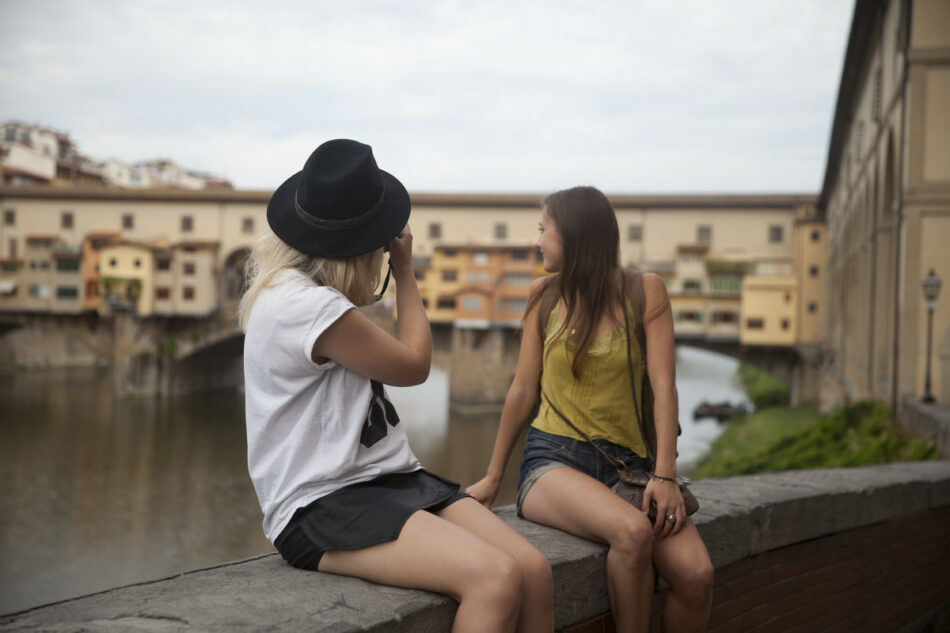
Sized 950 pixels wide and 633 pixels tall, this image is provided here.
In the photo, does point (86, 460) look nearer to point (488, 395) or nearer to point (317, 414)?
point (488, 395)

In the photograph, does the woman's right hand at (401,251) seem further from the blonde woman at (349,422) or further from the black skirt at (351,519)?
the black skirt at (351,519)

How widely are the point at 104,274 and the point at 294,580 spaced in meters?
33.7

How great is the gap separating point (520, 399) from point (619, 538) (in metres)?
0.52

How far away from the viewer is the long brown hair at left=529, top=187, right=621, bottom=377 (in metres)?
2.16

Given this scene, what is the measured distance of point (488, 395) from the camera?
98.3 feet

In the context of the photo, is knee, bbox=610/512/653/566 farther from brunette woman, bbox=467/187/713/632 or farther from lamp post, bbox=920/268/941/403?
lamp post, bbox=920/268/941/403

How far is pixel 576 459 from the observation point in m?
2.16

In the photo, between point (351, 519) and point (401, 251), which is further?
point (401, 251)

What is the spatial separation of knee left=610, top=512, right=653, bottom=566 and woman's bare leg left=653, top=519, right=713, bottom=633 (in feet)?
0.25

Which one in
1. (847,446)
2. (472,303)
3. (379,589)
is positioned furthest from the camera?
(472,303)

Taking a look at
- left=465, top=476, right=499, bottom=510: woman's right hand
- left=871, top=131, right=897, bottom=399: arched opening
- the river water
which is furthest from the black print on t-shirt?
left=871, top=131, right=897, bottom=399: arched opening

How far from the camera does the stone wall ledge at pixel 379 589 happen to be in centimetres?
145

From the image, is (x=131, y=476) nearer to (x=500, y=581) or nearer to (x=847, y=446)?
(x=847, y=446)

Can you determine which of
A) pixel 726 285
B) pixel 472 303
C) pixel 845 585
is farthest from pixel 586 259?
pixel 472 303
